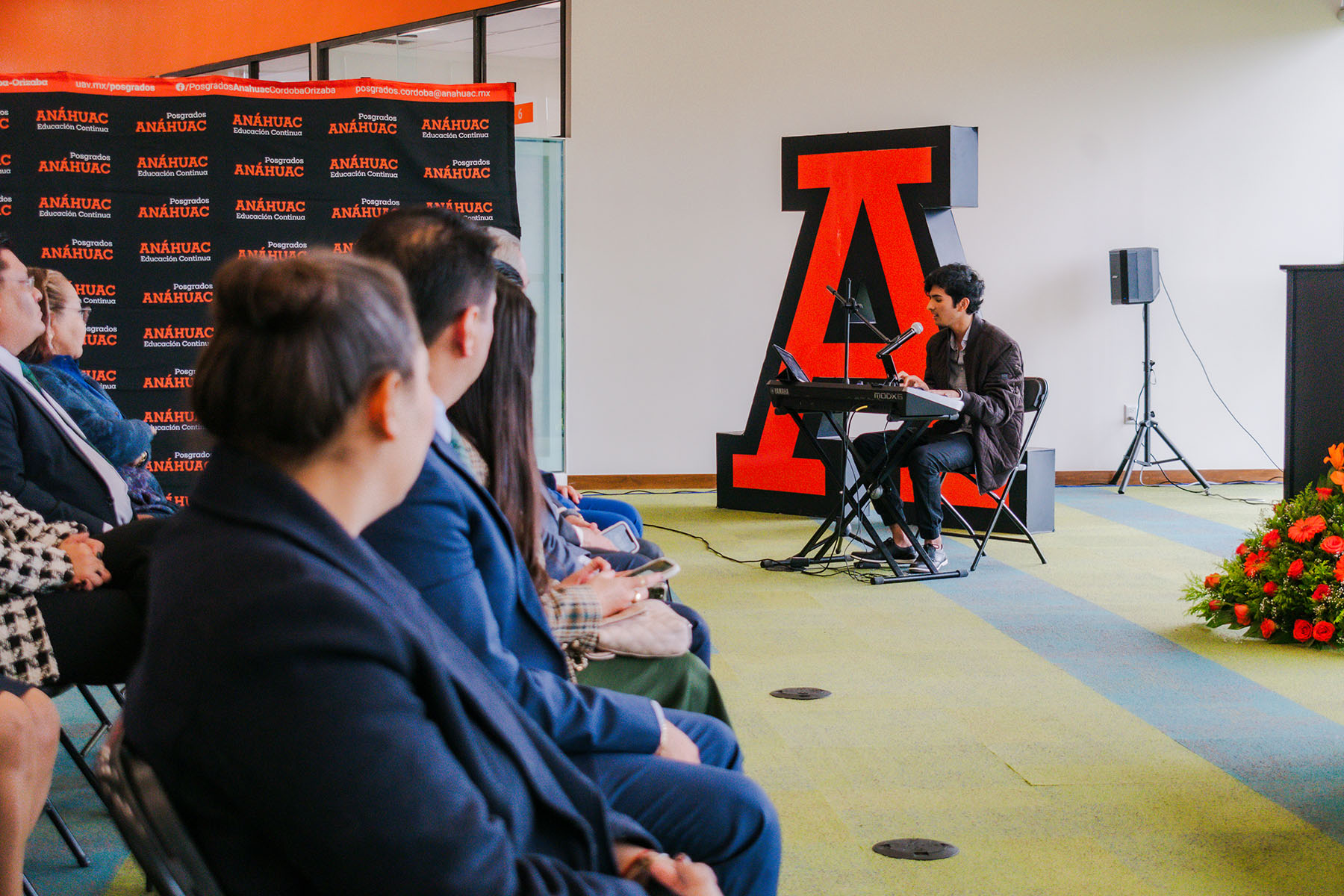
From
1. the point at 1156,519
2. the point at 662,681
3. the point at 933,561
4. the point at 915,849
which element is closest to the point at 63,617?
the point at 662,681

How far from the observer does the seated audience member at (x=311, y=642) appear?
87 centimetres

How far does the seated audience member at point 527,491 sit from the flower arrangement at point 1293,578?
107 inches

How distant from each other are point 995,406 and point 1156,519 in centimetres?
215

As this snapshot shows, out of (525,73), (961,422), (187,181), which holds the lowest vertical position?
(961,422)

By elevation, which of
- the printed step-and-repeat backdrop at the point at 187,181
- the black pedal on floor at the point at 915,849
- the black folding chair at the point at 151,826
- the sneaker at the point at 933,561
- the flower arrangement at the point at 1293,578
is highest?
the printed step-and-repeat backdrop at the point at 187,181

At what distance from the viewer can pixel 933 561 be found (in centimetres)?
535

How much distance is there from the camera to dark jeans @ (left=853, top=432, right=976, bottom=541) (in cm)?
539

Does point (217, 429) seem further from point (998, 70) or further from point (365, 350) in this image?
point (998, 70)

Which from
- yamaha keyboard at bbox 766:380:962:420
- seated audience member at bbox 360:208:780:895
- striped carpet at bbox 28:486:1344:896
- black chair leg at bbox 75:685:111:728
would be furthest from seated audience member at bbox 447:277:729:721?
yamaha keyboard at bbox 766:380:962:420

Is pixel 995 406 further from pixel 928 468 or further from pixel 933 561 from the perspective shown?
pixel 933 561

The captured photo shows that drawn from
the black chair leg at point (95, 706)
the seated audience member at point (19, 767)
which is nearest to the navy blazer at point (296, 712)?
the seated audience member at point (19, 767)

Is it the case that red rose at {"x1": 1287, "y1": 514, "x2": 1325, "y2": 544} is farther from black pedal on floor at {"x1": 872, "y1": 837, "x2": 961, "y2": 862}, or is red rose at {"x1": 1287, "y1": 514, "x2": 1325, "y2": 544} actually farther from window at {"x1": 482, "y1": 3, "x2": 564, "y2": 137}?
window at {"x1": 482, "y1": 3, "x2": 564, "y2": 137}

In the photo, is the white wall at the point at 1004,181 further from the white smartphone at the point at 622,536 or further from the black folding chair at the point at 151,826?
the black folding chair at the point at 151,826

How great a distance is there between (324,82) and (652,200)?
2.88m
